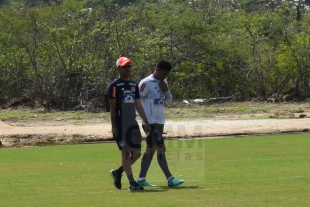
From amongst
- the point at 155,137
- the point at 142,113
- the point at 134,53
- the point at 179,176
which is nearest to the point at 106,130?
the point at 134,53

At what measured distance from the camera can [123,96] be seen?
9922 millimetres

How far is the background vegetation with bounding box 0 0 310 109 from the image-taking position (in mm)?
30672

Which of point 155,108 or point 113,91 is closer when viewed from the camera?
point 113,91

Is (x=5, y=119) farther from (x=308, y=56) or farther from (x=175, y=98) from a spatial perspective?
(x=308, y=56)

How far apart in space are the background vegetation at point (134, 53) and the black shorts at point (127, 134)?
19841 millimetres

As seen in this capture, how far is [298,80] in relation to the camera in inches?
1284

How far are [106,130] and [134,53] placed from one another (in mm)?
8751

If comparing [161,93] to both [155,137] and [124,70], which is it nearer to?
[155,137]

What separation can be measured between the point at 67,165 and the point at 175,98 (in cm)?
1832

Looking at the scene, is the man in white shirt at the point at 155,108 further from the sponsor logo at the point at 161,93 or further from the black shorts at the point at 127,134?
the black shorts at the point at 127,134

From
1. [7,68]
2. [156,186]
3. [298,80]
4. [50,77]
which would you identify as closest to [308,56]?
[298,80]

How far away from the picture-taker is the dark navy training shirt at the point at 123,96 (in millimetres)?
9906

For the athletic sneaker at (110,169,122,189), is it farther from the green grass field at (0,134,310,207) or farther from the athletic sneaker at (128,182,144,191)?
the athletic sneaker at (128,182,144,191)

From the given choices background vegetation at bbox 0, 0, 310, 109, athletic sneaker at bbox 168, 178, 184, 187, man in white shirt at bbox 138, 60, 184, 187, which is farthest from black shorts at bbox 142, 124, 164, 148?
background vegetation at bbox 0, 0, 310, 109
